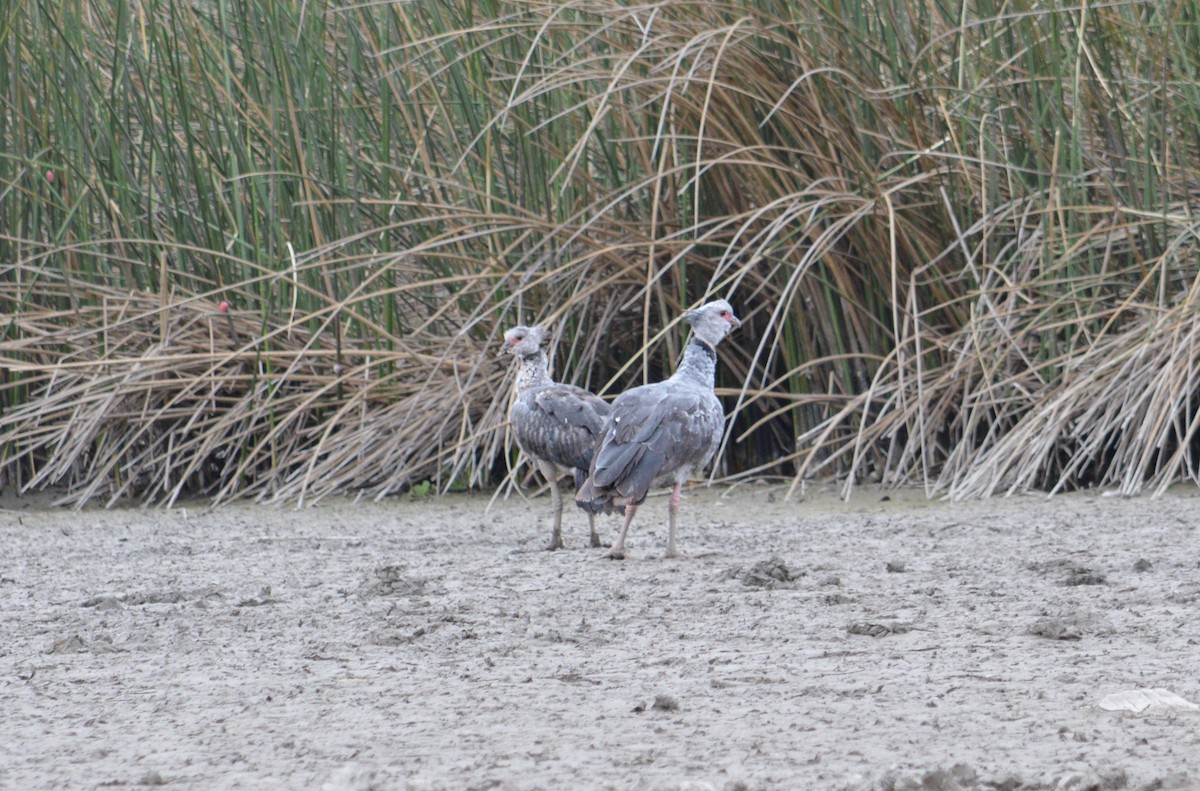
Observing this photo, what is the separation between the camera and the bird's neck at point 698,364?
5.05m

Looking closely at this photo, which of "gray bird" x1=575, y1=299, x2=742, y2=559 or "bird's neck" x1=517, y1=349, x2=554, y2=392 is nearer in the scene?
"gray bird" x1=575, y1=299, x2=742, y2=559

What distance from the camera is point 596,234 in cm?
630

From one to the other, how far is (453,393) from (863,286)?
159 cm

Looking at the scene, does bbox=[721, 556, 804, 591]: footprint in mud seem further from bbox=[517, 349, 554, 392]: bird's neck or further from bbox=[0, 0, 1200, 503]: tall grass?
bbox=[0, 0, 1200, 503]: tall grass

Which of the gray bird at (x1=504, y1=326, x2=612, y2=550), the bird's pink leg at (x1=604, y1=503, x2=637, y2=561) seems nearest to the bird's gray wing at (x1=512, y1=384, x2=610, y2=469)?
the gray bird at (x1=504, y1=326, x2=612, y2=550)

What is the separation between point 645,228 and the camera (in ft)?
20.6

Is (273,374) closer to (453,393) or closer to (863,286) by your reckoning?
(453,393)

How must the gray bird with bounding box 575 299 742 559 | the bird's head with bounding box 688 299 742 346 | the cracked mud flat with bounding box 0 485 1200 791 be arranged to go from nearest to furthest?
the cracked mud flat with bounding box 0 485 1200 791, the gray bird with bounding box 575 299 742 559, the bird's head with bounding box 688 299 742 346

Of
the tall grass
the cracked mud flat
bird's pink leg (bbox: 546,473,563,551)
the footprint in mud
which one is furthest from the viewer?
the tall grass

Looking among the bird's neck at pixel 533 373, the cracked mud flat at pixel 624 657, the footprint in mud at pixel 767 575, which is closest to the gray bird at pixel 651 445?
the cracked mud flat at pixel 624 657

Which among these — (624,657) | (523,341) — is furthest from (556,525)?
(624,657)

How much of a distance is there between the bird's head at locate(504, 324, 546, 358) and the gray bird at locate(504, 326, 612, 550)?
0.43 feet

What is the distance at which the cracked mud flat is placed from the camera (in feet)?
8.04

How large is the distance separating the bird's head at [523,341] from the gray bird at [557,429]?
5.1 inches
